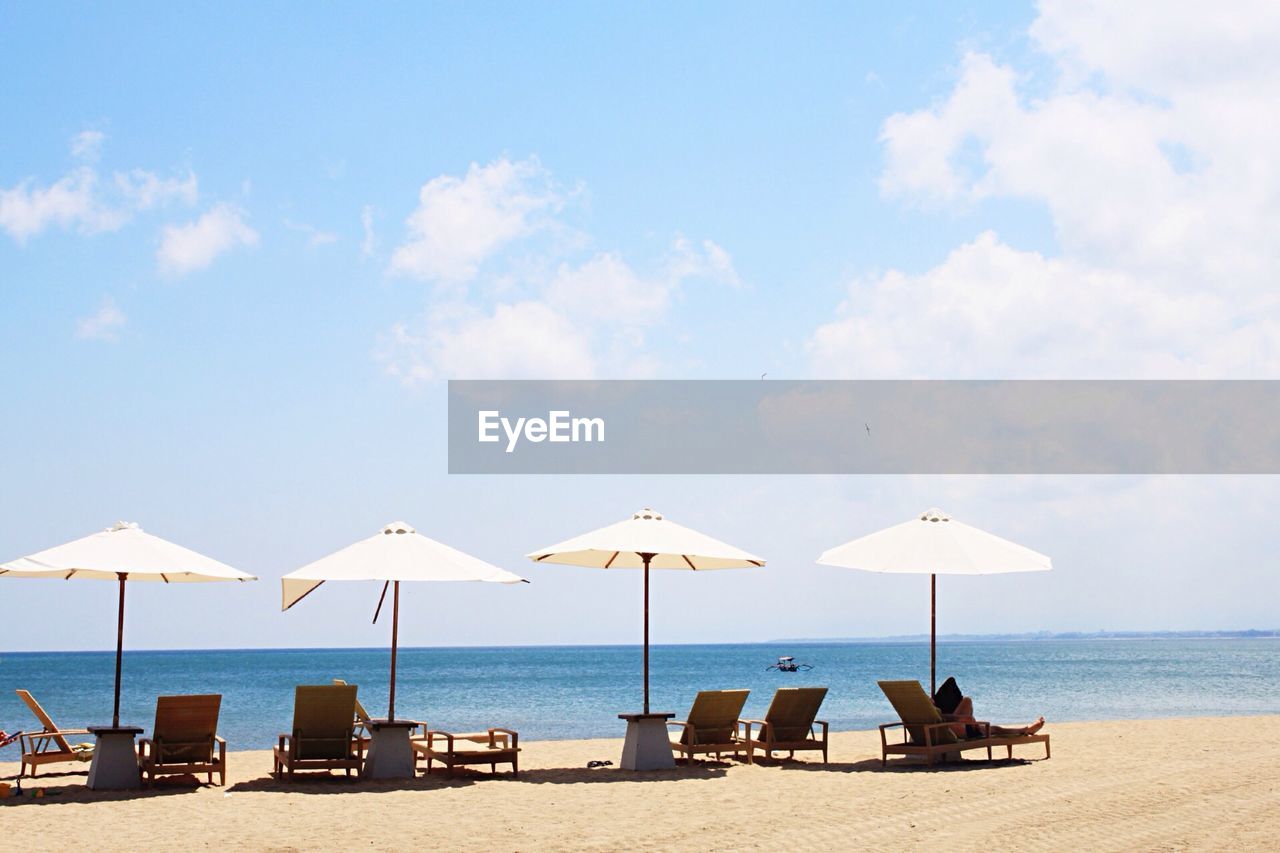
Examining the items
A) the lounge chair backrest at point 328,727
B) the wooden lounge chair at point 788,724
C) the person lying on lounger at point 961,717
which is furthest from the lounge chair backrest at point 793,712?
the lounge chair backrest at point 328,727

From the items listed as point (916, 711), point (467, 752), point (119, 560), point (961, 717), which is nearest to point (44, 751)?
point (119, 560)

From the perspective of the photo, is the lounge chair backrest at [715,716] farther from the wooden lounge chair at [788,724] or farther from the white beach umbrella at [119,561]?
the white beach umbrella at [119,561]

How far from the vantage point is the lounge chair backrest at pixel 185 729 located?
928 centimetres

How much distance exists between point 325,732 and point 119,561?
202 cm

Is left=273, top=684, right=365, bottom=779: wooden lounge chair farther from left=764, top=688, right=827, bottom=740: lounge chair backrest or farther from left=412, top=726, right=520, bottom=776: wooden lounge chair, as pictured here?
left=764, top=688, right=827, bottom=740: lounge chair backrest

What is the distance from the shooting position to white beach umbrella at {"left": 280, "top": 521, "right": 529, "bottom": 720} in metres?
9.51

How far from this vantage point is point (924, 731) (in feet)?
34.8

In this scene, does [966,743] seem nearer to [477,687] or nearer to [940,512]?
[940,512]

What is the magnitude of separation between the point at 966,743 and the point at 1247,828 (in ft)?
11.3

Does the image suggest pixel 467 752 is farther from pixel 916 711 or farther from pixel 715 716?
pixel 916 711

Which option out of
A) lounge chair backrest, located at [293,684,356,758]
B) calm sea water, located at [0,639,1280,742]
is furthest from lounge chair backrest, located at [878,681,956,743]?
calm sea water, located at [0,639,1280,742]

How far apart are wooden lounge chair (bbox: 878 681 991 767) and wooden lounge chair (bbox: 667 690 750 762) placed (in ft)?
4.18

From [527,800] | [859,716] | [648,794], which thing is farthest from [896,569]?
[859,716]

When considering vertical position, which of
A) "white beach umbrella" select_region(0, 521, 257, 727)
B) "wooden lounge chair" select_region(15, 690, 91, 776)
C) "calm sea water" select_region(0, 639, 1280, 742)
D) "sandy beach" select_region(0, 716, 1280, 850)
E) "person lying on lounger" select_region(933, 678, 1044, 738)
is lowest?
"calm sea water" select_region(0, 639, 1280, 742)
